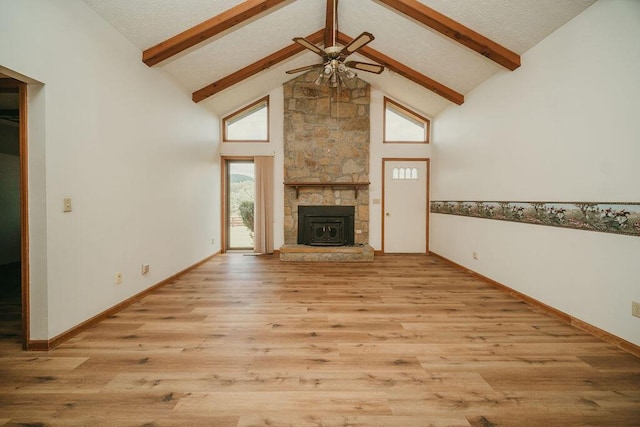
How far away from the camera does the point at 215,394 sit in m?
1.65

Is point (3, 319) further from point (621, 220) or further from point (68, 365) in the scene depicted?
point (621, 220)

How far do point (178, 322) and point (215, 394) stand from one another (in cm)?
120

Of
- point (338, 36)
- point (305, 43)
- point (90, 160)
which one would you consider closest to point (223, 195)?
point (90, 160)

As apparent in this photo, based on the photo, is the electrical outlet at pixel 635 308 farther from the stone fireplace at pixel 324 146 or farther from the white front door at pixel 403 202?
the stone fireplace at pixel 324 146

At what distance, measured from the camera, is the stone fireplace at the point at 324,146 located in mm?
5953

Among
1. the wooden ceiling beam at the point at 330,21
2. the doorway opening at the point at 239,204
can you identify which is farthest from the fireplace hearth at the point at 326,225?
the wooden ceiling beam at the point at 330,21

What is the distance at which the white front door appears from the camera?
606 cm

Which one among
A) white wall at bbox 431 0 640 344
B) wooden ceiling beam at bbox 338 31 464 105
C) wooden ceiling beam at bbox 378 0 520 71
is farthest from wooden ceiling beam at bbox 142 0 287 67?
white wall at bbox 431 0 640 344

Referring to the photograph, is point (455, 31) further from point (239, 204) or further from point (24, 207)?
point (239, 204)

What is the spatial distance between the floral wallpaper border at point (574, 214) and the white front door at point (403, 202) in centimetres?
195

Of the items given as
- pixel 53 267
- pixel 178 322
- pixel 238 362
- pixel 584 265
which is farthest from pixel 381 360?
pixel 53 267

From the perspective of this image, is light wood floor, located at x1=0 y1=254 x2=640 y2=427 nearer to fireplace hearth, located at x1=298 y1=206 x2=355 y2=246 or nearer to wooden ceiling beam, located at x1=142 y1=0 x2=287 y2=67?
fireplace hearth, located at x1=298 y1=206 x2=355 y2=246

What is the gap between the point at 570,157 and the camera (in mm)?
2674

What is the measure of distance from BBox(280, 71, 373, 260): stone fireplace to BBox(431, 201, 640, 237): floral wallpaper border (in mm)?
2580
